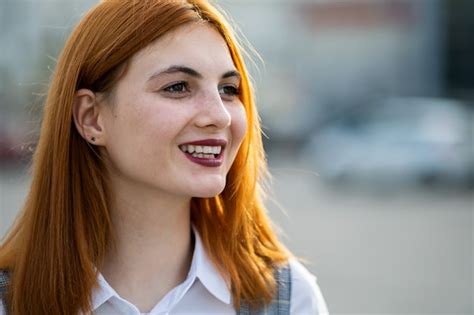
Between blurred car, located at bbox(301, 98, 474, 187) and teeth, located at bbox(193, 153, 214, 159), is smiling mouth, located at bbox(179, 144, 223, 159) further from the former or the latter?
blurred car, located at bbox(301, 98, 474, 187)

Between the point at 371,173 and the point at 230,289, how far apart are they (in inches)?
606

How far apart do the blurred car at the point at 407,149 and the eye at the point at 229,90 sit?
1487 centimetres

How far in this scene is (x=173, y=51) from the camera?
2.31 m

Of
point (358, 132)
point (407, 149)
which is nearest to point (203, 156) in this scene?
point (407, 149)

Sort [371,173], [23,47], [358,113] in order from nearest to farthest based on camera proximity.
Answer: [23,47] → [371,173] → [358,113]

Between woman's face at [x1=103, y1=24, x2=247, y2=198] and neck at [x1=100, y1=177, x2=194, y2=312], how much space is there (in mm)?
102

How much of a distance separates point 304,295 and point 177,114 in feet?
2.13

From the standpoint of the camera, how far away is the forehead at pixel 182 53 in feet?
7.56

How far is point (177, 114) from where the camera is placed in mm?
2273

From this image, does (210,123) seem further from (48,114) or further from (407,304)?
(407,304)

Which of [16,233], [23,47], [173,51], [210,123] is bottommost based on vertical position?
[16,233]

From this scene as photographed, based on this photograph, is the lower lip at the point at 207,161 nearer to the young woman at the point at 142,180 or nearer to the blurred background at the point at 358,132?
the young woman at the point at 142,180

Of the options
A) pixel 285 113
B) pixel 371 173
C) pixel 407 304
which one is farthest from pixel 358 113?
pixel 407 304

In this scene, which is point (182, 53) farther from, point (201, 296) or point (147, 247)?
point (201, 296)
